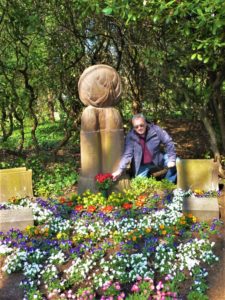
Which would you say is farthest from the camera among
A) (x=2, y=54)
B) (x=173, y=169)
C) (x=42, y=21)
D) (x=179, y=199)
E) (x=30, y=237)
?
(x=2, y=54)

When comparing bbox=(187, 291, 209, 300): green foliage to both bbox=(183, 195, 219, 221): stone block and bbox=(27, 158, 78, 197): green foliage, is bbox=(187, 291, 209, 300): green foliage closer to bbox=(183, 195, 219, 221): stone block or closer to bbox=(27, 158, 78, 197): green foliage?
bbox=(183, 195, 219, 221): stone block

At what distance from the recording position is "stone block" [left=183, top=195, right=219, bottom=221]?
4.55 metres

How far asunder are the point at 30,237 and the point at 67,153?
4.51m

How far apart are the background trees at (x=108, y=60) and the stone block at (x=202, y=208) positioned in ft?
5.98

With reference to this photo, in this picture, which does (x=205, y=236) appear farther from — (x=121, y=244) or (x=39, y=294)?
(x=39, y=294)

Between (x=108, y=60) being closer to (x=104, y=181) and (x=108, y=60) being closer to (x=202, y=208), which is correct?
(x=104, y=181)

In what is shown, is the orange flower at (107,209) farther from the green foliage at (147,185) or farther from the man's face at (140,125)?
the man's face at (140,125)

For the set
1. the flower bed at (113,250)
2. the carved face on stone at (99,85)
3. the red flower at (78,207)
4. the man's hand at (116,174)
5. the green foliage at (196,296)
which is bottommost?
the green foliage at (196,296)

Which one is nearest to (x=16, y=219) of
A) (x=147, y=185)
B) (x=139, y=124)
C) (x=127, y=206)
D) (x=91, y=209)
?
(x=91, y=209)

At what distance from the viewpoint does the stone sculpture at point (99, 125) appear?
5.32 metres

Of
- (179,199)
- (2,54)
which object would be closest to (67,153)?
(2,54)

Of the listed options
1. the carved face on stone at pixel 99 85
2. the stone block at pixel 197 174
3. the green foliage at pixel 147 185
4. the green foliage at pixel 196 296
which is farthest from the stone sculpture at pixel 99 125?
the green foliage at pixel 196 296

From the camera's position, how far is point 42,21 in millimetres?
7422

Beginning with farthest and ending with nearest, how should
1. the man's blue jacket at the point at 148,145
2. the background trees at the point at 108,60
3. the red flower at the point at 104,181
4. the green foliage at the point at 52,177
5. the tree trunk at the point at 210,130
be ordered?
the tree trunk at the point at 210,130 < the green foliage at the point at 52,177 < the background trees at the point at 108,60 < the man's blue jacket at the point at 148,145 < the red flower at the point at 104,181
